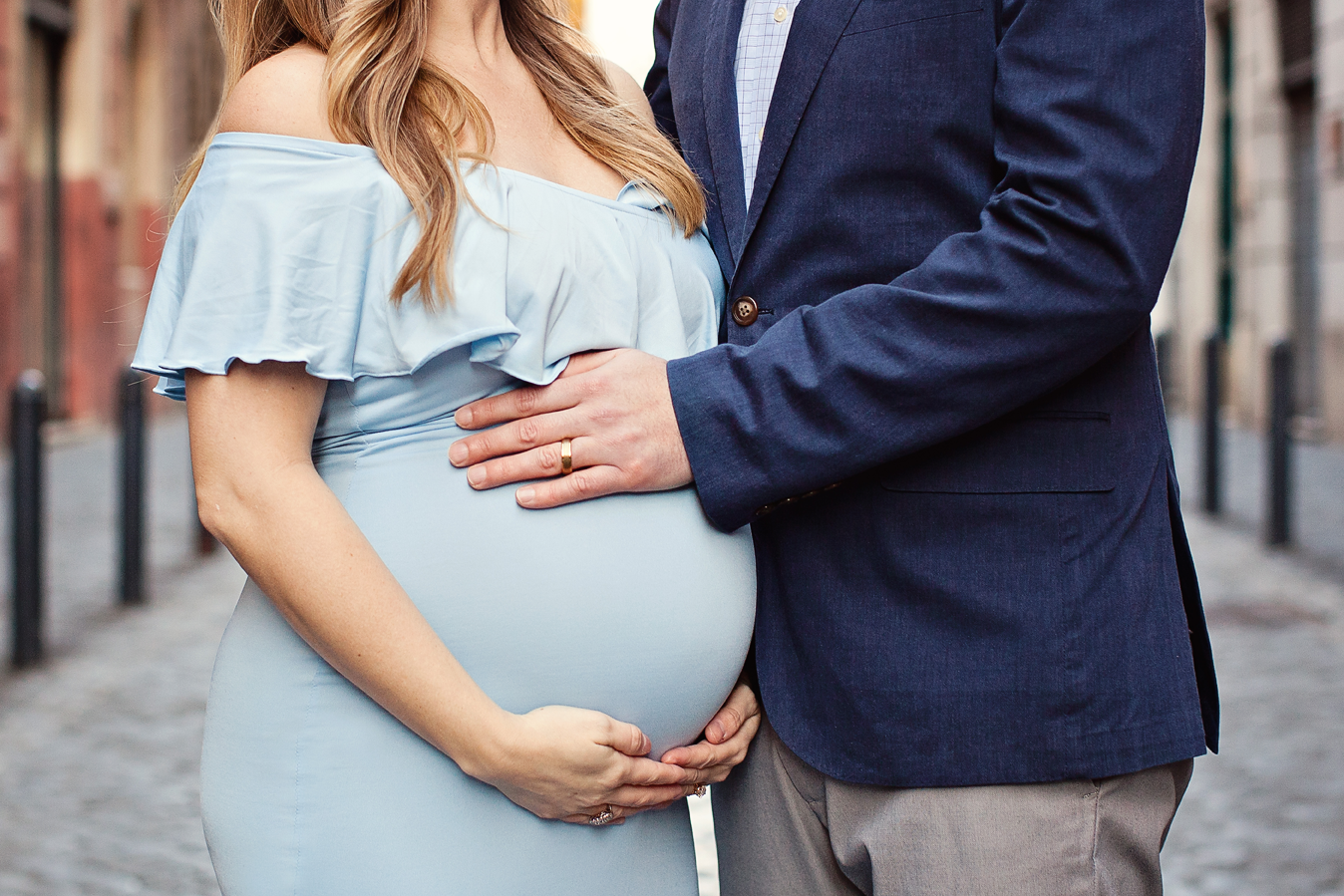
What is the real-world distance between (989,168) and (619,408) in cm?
51

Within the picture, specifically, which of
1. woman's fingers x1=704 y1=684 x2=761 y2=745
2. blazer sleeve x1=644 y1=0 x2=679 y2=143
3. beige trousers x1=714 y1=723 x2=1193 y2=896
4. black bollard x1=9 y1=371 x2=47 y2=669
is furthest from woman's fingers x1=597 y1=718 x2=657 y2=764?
black bollard x1=9 y1=371 x2=47 y2=669

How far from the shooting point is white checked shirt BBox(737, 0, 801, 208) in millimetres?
1658

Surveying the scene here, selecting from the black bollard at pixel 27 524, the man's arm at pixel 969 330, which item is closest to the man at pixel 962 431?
the man's arm at pixel 969 330

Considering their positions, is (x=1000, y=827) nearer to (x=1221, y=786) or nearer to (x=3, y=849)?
(x=1221, y=786)

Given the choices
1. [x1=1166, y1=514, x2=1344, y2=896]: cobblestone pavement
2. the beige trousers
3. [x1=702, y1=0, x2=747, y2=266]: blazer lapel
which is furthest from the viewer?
[x1=1166, y1=514, x2=1344, y2=896]: cobblestone pavement

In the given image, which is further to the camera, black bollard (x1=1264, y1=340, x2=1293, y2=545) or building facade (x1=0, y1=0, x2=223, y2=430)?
building facade (x1=0, y1=0, x2=223, y2=430)

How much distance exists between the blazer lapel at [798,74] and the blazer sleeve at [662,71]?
19.1 inches

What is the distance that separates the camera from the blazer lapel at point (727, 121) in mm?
1678

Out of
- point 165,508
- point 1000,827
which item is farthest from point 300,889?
point 165,508

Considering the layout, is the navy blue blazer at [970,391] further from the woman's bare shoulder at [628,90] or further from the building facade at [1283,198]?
the building facade at [1283,198]

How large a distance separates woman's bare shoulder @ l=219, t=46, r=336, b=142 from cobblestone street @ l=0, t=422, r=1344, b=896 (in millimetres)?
2305

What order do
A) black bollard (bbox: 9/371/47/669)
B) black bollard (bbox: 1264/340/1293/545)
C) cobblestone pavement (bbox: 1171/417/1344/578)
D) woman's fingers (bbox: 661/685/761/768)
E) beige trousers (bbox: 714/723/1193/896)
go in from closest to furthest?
beige trousers (bbox: 714/723/1193/896) < woman's fingers (bbox: 661/685/761/768) < black bollard (bbox: 9/371/47/669) < black bollard (bbox: 1264/340/1293/545) < cobblestone pavement (bbox: 1171/417/1344/578)

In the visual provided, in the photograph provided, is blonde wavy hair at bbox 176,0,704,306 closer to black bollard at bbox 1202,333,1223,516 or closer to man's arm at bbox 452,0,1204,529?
man's arm at bbox 452,0,1204,529

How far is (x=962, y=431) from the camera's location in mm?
1428
